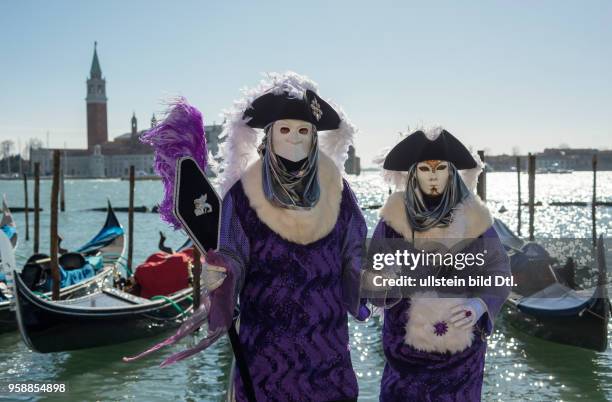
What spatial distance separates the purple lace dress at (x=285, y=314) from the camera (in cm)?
212

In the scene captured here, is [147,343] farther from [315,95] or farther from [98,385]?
[315,95]

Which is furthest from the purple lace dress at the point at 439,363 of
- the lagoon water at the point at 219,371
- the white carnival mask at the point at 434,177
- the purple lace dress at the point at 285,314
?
the lagoon water at the point at 219,371

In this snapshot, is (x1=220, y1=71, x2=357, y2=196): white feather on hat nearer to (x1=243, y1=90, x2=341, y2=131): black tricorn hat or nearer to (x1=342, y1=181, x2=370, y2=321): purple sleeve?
(x1=243, y1=90, x2=341, y2=131): black tricorn hat

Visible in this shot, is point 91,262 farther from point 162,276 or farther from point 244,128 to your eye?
point 244,128

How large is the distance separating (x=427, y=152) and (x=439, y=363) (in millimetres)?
708

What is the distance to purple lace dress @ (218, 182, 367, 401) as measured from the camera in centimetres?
212

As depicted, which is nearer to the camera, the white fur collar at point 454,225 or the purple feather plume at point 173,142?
the purple feather plume at point 173,142

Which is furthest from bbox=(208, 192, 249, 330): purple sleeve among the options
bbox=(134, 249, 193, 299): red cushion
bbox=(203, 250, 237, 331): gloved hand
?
bbox=(134, 249, 193, 299): red cushion

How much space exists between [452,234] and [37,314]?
5369 millimetres

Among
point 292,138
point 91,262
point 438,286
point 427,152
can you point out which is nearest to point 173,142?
point 292,138

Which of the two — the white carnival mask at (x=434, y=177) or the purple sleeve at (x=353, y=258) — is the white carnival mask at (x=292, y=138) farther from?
the white carnival mask at (x=434, y=177)

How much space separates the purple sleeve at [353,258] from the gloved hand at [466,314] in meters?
0.30

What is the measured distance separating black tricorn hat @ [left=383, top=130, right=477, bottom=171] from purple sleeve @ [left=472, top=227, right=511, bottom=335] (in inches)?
10.4

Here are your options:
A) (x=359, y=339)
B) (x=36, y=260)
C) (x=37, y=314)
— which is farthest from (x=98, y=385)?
(x=36, y=260)
